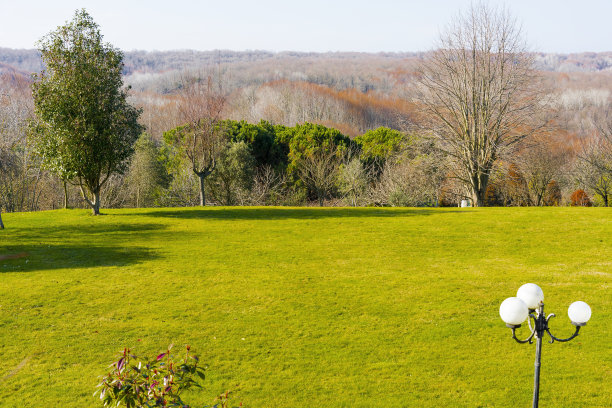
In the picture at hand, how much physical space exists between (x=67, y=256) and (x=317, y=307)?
30.6ft

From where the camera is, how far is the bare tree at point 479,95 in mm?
28266

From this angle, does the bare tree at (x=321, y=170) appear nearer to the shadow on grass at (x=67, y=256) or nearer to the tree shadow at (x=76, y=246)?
the tree shadow at (x=76, y=246)

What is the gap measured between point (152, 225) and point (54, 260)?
5979 mm

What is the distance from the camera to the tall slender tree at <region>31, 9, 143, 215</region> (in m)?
21.1

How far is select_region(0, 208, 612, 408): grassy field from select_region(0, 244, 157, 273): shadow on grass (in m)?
0.09

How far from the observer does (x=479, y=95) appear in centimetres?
2889

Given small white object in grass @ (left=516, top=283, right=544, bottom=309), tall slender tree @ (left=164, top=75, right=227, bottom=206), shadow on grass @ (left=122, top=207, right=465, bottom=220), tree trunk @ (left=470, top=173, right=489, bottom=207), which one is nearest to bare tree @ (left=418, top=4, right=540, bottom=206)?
tree trunk @ (left=470, top=173, right=489, bottom=207)

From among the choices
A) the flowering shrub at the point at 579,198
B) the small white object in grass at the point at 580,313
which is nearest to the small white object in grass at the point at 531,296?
the small white object in grass at the point at 580,313

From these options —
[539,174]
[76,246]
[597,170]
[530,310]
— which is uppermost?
[597,170]

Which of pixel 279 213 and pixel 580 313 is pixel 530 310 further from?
pixel 279 213

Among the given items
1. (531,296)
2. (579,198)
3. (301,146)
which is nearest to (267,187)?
(301,146)

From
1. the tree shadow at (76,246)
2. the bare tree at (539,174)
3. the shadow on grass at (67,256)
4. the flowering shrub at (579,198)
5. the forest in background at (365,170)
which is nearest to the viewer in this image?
the shadow on grass at (67,256)

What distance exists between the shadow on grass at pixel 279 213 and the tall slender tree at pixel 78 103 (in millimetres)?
3759

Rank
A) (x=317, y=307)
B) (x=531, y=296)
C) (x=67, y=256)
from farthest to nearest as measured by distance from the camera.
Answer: (x=67, y=256) < (x=317, y=307) < (x=531, y=296)
